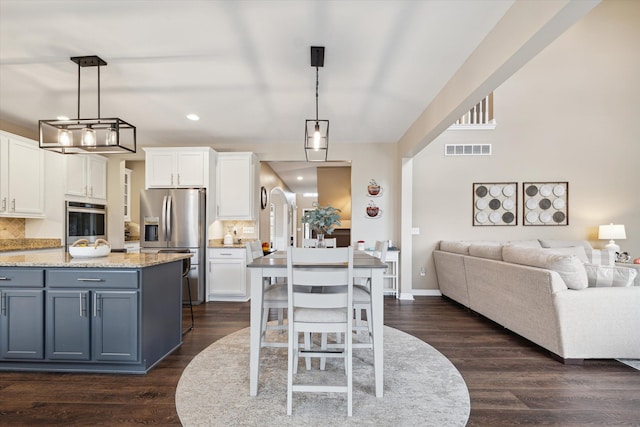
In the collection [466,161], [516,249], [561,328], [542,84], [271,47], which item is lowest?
[561,328]

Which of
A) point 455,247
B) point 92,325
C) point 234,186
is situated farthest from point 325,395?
point 234,186

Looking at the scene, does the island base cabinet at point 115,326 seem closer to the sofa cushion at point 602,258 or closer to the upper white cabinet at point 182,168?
the upper white cabinet at point 182,168

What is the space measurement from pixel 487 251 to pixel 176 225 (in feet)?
14.5

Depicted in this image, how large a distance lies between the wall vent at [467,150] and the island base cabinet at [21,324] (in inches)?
228

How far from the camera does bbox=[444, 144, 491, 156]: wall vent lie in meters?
5.64

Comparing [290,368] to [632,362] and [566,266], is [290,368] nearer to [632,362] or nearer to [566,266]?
[566,266]

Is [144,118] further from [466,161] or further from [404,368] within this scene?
[466,161]

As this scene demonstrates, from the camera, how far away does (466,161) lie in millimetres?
5672

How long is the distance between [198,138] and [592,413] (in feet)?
18.3

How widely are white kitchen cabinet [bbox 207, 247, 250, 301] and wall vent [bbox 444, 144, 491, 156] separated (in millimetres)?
3937

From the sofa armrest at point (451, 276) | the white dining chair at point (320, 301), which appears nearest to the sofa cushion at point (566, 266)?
the sofa armrest at point (451, 276)

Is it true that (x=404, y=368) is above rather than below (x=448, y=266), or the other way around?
below

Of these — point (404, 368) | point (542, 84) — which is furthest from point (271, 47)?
point (542, 84)

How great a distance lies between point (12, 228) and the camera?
175 inches
